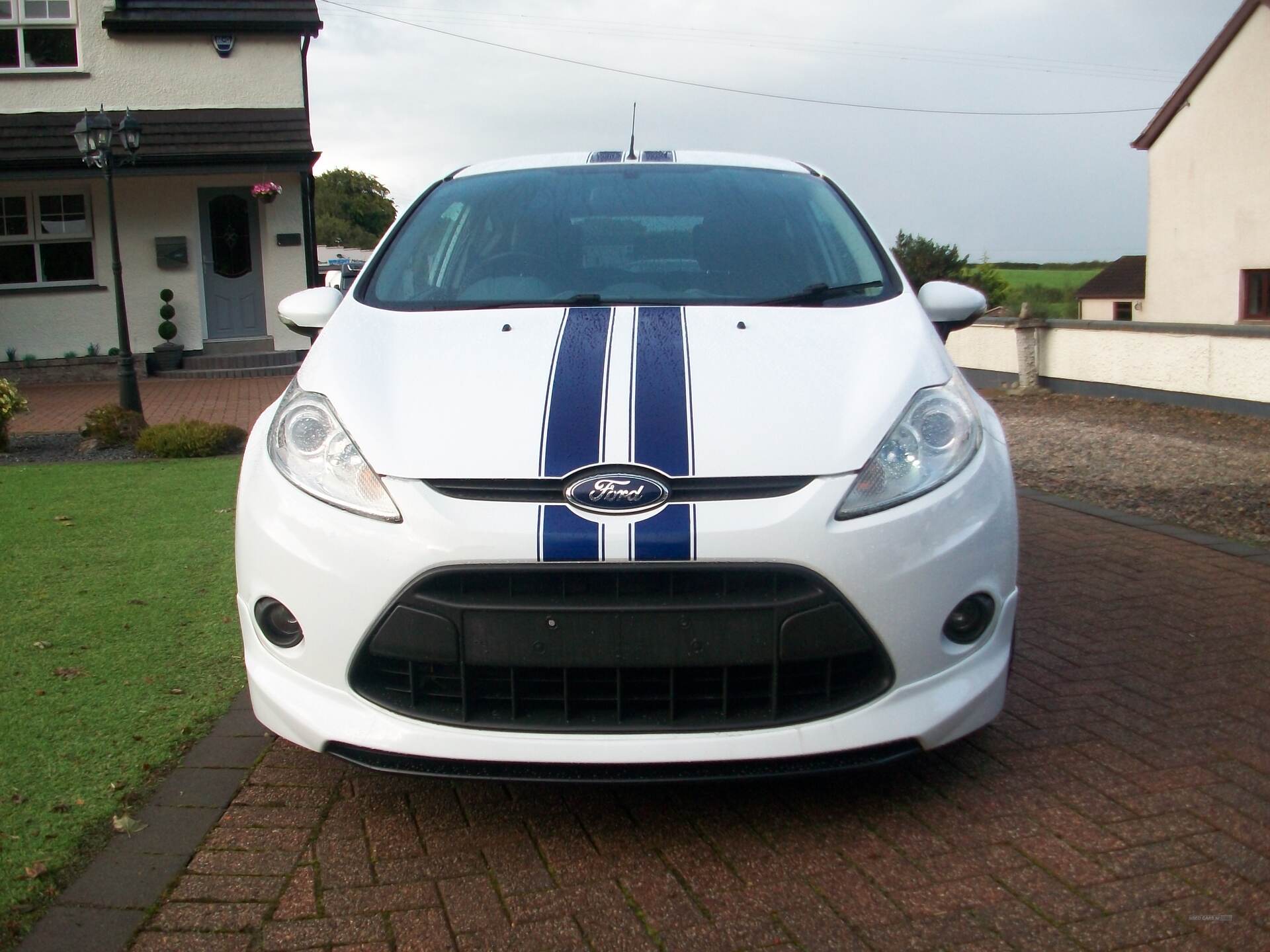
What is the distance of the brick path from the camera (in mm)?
12547

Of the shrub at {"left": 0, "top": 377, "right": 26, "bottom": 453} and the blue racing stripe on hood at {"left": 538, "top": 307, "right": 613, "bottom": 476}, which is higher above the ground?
the blue racing stripe on hood at {"left": 538, "top": 307, "right": 613, "bottom": 476}

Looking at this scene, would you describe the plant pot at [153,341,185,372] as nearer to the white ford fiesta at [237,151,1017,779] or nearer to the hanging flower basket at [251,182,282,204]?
the hanging flower basket at [251,182,282,204]

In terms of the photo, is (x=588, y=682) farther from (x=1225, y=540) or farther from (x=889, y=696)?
(x=1225, y=540)

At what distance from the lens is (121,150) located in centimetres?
1636

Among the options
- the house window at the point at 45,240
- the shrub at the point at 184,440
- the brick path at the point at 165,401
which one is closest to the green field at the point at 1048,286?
the brick path at the point at 165,401

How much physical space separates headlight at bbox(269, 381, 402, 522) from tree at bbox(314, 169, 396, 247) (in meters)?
84.7

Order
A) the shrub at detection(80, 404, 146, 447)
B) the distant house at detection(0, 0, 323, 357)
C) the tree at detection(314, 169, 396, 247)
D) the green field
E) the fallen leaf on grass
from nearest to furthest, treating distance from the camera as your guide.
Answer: the fallen leaf on grass
the shrub at detection(80, 404, 146, 447)
the distant house at detection(0, 0, 323, 357)
the green field
the tree at detection(314, 169, 396, 247)

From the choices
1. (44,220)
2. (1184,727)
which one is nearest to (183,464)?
(1184,727)

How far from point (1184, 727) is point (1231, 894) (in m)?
1.00

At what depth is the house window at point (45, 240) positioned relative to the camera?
18.1 metres

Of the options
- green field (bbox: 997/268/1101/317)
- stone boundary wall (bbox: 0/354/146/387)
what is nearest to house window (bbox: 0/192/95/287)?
stone boundary wall (bbox: 0/354/146/387)

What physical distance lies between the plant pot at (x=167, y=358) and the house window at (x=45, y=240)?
1701 millimetres

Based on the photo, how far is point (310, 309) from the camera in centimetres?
372

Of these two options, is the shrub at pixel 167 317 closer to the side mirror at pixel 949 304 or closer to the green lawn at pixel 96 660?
the green lawn at pixel 96 660
